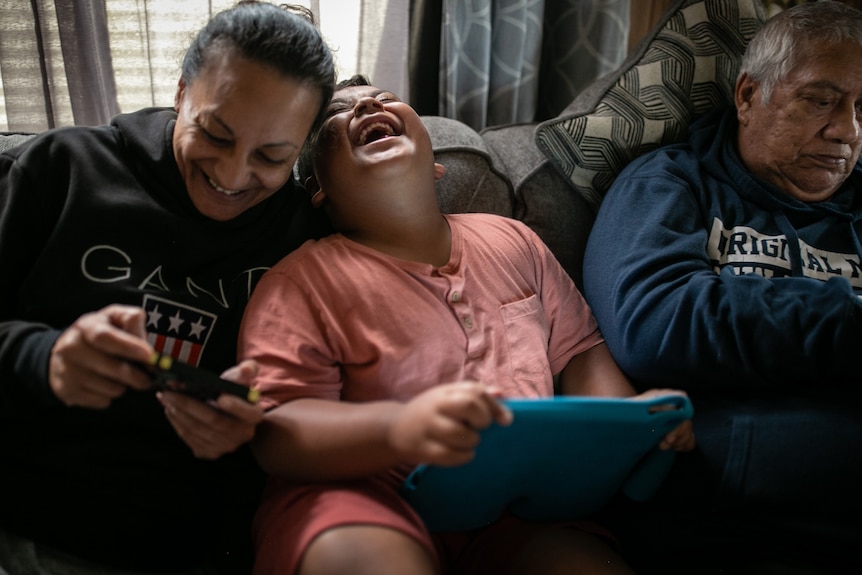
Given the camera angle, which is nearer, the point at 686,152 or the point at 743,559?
the point at 743,559

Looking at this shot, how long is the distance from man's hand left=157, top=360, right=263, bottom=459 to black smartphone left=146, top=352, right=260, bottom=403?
0.06ft

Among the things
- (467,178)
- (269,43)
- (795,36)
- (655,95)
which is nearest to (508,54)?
(655,95)

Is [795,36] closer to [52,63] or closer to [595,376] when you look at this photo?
[595,376]

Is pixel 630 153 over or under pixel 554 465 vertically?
over

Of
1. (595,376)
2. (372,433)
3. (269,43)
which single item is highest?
(269,43)

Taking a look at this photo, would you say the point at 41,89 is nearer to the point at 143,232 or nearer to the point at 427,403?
the point at 143,232

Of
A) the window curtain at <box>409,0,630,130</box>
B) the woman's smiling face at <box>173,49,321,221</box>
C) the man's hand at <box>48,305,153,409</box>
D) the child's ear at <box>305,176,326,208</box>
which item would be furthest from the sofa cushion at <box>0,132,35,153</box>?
the window curtain at <box>409,0,630,130</box>

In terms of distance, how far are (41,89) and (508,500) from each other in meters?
1.39

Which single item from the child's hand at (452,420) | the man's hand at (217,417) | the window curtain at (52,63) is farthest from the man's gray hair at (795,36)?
the window curtain at (52,63)

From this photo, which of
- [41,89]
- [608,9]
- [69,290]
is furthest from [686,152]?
[41,89]

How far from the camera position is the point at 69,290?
101 cm

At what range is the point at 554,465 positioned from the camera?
956mm

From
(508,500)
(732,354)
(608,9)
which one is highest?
(608,9)

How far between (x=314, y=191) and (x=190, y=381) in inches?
24.1
